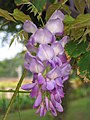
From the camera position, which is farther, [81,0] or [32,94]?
[81,0]

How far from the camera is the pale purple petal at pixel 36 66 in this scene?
441 mm

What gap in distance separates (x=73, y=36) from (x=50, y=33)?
75 millimetres

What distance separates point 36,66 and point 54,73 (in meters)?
0.02

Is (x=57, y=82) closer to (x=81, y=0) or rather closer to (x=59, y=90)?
(x=59, y=90)

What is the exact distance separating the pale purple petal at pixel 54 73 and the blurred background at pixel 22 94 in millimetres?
113

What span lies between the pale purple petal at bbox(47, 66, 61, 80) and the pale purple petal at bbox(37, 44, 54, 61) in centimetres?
2

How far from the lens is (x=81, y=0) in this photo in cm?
59

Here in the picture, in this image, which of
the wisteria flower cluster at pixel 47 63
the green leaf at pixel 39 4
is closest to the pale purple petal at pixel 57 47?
the wisteria flower cluster at pixel 47 63

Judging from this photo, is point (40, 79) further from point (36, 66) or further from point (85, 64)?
point (85, 64)

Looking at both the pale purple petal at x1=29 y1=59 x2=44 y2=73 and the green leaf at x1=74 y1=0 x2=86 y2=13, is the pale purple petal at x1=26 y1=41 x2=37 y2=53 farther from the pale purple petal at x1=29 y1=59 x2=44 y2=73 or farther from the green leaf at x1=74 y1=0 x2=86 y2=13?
the green leaf at x1=74 y1=0 x2=86 y2=13

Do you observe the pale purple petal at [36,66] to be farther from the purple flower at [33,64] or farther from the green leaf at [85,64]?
the green leaf at [85,64]

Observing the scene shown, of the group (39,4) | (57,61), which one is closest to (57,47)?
(57,61)

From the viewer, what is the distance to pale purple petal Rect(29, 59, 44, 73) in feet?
1.45

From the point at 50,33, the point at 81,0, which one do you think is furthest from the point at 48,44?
the point at 81,0
